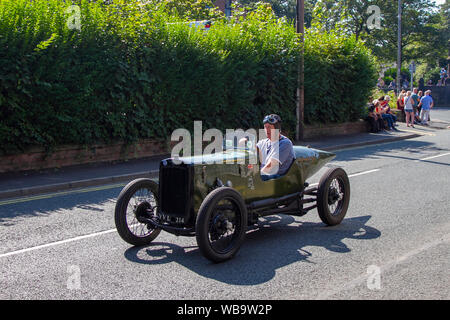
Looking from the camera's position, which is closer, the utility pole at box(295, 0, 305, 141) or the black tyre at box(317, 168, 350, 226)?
the black tyre at box(317, 168, 350, 226)

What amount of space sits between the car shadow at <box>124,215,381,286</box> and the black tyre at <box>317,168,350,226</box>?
0.53 feet

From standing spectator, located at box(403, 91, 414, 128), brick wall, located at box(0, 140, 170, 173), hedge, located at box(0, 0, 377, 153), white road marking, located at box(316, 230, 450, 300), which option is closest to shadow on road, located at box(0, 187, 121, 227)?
brick wall, located at box(0, 140, 170, 173)

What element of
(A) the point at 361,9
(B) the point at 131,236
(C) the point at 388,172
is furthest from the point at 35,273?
(A) the point at 361,9

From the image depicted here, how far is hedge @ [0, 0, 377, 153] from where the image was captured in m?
11.5

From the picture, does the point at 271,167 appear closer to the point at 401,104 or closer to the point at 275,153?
the point at 275,153

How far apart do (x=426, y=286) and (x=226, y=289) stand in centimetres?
191

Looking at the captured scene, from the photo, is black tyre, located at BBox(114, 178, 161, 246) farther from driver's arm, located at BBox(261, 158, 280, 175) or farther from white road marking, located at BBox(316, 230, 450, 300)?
white road marking, located at BBox(316, 230, 450, 300)

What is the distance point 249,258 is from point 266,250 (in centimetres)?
38

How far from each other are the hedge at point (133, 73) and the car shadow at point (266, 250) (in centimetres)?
661

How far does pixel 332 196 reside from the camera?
7.27 metres

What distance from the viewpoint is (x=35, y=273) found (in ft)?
17.7

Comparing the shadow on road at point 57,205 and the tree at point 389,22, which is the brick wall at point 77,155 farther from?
the tree at point 389,22

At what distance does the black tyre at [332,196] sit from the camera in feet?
23.1

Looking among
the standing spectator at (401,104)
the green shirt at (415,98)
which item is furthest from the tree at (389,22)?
the green shirt at (415,98)
